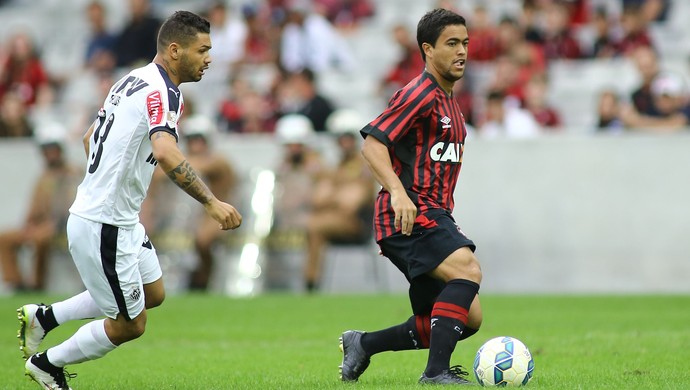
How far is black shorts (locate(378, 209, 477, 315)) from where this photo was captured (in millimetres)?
7035

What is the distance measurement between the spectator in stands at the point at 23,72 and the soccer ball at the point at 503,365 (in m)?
16.3

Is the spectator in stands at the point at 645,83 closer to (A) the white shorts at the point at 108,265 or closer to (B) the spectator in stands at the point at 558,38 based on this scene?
(B) the spectator in stands at the point at 558,38

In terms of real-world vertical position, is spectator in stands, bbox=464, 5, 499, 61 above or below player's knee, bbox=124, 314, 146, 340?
above

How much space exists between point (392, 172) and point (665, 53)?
43.4 feet

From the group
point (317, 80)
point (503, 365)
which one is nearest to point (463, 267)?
point (503, 365)

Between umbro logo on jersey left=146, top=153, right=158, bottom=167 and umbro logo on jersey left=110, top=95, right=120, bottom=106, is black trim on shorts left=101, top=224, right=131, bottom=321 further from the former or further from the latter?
umbro logo on jersey left=110, top=95, right=120, bottom=106

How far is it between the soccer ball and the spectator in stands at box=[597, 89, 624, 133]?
10179mm

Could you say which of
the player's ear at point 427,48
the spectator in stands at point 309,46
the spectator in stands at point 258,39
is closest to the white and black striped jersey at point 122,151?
the player's ear at point 427,48

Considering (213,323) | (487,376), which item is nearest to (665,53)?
(213,323)

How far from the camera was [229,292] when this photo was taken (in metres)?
17.5

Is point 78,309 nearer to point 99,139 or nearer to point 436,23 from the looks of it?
point 99,139

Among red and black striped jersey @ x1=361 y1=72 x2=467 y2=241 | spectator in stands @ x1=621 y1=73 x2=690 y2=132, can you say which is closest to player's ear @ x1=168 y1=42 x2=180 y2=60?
red and black striped jersey @ x1=361 y1=72 x2=467 y2=241

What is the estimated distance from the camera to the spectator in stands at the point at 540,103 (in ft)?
57.3

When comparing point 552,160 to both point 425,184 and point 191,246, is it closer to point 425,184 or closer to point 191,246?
point 191,246
